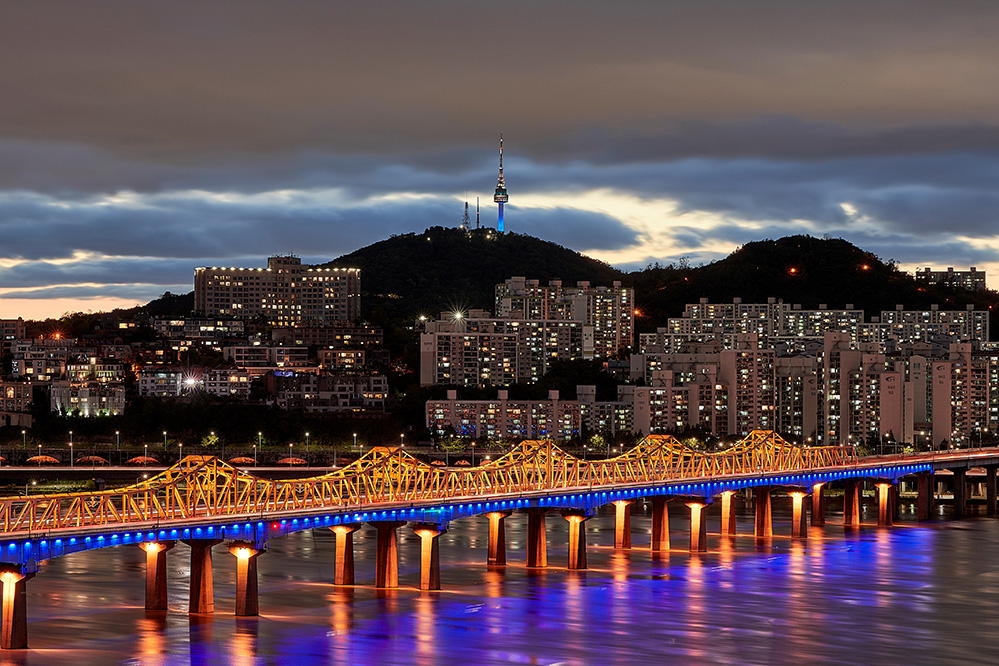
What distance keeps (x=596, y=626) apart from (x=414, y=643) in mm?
8927

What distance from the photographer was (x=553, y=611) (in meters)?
73.3

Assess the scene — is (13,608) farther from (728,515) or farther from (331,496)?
(728,515)

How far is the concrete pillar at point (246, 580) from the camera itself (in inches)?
2724

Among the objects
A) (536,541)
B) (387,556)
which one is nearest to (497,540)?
(536,541)

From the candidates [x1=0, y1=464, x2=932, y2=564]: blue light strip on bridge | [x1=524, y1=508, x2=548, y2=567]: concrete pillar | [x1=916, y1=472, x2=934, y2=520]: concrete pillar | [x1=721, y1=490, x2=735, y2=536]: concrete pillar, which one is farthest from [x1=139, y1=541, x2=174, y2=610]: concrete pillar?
[x1=916, y1=472, x2=934, y2=520]: concrete pillar

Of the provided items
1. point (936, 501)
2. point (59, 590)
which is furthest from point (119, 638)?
point (936, 501)

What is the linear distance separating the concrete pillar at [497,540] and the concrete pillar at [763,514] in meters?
27.0

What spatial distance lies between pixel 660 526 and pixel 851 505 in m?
28.8

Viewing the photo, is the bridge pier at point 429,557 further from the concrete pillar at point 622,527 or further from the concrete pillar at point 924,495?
the concrete pillar at point 924,495

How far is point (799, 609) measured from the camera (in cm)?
7606

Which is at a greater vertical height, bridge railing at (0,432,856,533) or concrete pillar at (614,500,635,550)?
bridge railing at (0,432,856,533)

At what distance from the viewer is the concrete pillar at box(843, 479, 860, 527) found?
12419 centimetres

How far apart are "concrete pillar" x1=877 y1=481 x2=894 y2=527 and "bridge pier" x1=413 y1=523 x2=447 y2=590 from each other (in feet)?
177

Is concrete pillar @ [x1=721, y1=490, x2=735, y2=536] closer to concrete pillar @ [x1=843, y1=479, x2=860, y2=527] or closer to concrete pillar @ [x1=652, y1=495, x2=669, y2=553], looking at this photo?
concrete pillar @ [x1=652, y1=495, x2=669, y2=553]
